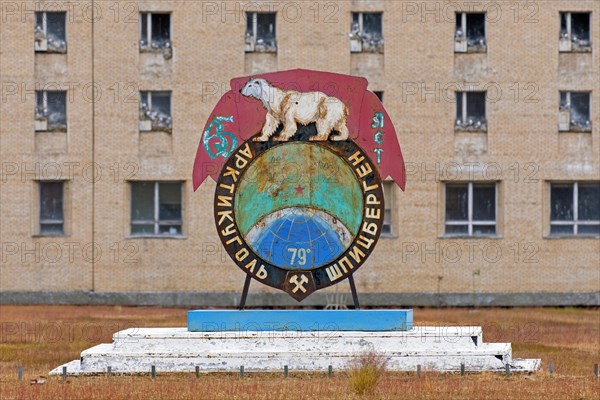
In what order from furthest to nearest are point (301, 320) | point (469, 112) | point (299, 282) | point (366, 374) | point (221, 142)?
1. point (469, 112)
2. point (221, 142)
3. point (299, 282)
4. point (301, 320)
5. point (366, 374)

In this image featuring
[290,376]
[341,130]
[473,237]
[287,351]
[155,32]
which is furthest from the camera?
[155,32]

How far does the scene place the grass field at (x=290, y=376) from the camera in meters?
23.1

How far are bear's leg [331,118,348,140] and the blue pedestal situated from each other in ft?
10.2

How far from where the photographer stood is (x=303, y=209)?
2714 centimetres

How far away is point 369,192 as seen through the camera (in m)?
27.2

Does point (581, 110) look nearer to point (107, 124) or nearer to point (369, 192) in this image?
point (107, 124)

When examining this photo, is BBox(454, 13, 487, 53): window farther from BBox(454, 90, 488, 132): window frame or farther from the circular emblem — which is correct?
the circular emblem

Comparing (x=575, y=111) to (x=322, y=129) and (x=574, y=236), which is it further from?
(x=322, y=129)

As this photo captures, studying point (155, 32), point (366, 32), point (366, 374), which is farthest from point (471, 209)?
point (366, 374)

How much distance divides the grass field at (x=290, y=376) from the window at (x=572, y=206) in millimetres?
6288

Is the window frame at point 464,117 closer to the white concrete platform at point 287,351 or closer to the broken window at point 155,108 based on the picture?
the broken window at point 155,108

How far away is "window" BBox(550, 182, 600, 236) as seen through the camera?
48906 mm

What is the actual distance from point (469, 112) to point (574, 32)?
4.31 meters

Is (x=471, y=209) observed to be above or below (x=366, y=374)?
above
